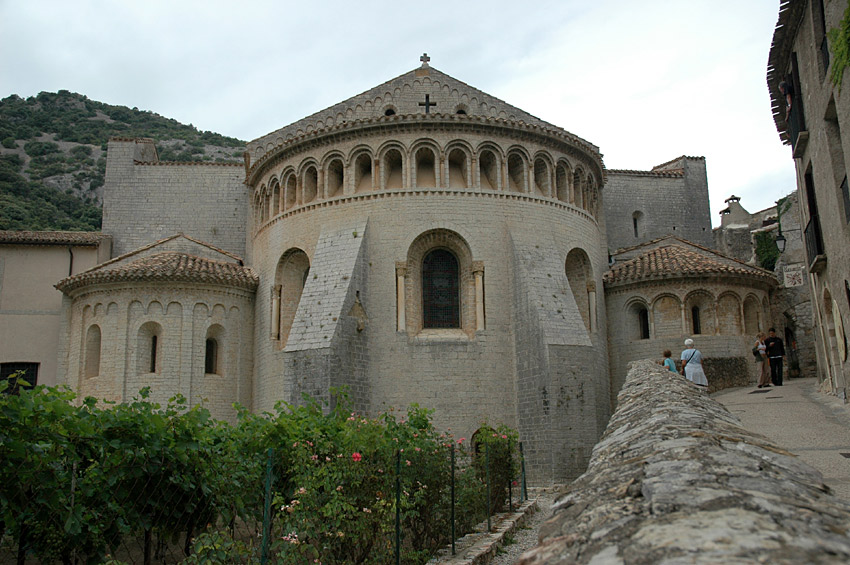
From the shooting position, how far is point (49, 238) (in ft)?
85.5

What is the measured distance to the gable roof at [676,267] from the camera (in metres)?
23.9

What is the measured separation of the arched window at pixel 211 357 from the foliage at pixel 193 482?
46.3ft

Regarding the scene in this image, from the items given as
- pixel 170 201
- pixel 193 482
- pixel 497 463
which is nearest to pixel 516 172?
pixel 497 463

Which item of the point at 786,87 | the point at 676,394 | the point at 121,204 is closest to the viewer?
the point at 676,394

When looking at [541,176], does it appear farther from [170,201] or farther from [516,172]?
[170,201]

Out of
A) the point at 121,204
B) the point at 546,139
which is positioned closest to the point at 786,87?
the point at 546,139

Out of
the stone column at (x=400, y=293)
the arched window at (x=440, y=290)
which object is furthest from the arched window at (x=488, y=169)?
the stone column at (x=400, y=293)

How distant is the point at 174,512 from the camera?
7.49 metres

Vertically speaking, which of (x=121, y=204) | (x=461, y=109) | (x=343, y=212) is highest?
(x=461, y=109)

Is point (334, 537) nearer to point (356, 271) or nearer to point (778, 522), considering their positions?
point (778, 522)

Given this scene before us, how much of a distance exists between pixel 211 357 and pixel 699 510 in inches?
877

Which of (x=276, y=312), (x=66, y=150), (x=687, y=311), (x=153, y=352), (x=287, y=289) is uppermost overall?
(x=66, y=150)

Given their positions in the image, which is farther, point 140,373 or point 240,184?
point 240,184

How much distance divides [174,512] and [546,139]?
57.5ft
